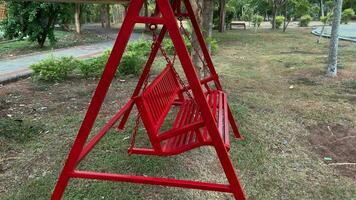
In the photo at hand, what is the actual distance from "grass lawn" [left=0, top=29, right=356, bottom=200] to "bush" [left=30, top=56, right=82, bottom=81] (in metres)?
0.26

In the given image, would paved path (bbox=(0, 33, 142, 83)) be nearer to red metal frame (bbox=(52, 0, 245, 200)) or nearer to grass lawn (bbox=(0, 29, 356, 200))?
grass lawn (bbox=(0, 29, 356, 200))

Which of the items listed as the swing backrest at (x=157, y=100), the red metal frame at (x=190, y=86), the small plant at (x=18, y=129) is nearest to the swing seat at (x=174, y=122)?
the swing backrest at (x=157, y=100)

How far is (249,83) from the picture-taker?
23.1 ft

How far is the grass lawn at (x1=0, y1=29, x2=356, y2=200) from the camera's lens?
124 inches

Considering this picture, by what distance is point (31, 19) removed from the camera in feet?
36.4

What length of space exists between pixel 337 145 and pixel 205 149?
1.60 metres

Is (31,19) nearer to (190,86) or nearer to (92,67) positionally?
(92,67)

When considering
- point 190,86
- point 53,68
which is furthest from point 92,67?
point 190,86

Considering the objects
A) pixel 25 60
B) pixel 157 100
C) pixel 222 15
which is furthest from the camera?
pixel 222 15

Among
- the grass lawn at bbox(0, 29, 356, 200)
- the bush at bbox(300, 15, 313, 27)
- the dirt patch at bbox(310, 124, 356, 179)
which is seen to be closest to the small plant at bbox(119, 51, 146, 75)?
the grass lawn at bbox(0, 29, 356, 200)

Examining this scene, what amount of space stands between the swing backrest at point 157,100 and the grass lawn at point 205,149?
657 mm

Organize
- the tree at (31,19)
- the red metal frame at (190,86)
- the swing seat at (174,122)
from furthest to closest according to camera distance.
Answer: the tree at (31,19) → the swing seat at (174,122) → the red metal frame at (190,86)

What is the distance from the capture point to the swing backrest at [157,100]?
8.46 ft

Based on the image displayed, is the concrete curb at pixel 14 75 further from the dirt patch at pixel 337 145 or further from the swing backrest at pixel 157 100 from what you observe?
the dirt patch at pixel 337 145
